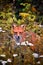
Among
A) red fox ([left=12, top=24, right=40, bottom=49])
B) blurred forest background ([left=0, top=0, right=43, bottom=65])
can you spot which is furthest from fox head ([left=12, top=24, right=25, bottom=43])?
blurred forest background ([left=0, top=0, right=43, bottom=65])

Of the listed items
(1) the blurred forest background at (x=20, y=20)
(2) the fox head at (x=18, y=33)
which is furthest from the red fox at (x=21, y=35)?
(1) the blurred forest background at (x=20, y=20)

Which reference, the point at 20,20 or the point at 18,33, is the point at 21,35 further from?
the point at 20,20

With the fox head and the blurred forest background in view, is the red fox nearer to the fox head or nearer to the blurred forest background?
the fox head

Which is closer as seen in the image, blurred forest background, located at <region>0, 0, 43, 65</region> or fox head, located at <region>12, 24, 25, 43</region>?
blurred forest background, located at <region>0, 0, 43, 65</region>

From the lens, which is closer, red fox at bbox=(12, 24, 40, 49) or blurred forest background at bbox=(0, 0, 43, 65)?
blurred forest background at bbox=(0, 0, 43, 65)

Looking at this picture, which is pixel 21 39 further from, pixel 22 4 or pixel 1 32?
pixel 22 4

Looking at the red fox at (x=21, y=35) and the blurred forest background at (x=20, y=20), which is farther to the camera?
the red fox at (x=21, y=35)

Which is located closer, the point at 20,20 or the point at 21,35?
the point at 21,35

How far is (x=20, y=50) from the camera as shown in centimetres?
442

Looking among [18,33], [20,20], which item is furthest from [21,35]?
[20,20]

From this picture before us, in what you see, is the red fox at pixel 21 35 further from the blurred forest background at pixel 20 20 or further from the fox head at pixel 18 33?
the blurred forest background at pixel 20 20

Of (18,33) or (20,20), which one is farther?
(20,20)

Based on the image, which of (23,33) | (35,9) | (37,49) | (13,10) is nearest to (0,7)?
(13,10)

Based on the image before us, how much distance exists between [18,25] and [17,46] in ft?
2.28
